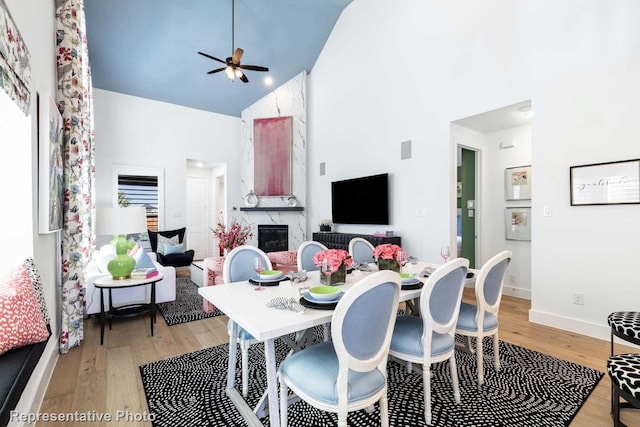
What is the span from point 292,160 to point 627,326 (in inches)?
225

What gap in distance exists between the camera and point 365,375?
1380 mm

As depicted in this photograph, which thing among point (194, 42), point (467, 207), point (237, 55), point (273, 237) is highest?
point (194, 42)

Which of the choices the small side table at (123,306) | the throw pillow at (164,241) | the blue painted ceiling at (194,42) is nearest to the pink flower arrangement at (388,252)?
the small side table at (123,306)

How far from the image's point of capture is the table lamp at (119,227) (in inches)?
118

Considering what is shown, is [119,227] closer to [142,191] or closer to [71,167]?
[71,167]

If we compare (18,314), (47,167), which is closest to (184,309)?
(47,167)

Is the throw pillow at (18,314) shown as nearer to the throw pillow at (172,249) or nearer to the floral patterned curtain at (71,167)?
the floral patterned curtain at (71,167)

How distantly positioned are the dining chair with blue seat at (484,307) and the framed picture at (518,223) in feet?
8.16

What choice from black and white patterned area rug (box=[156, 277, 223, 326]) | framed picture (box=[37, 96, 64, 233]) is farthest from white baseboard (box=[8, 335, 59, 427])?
black and white patterned area rug (box=[156, 277, 223, 326])

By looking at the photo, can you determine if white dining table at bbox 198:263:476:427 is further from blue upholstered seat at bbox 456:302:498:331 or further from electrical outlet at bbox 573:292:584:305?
electrical outlet at bbox 573:292:584:305

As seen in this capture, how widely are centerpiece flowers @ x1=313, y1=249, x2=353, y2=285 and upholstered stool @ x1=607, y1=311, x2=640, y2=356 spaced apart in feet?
5.54

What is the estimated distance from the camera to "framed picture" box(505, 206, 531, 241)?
13.4 ft

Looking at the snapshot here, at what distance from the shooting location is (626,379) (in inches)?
55.4

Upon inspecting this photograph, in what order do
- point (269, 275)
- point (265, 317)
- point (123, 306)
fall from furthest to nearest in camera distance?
point (123, 306) < point (269, 275) < point (265, 317)
